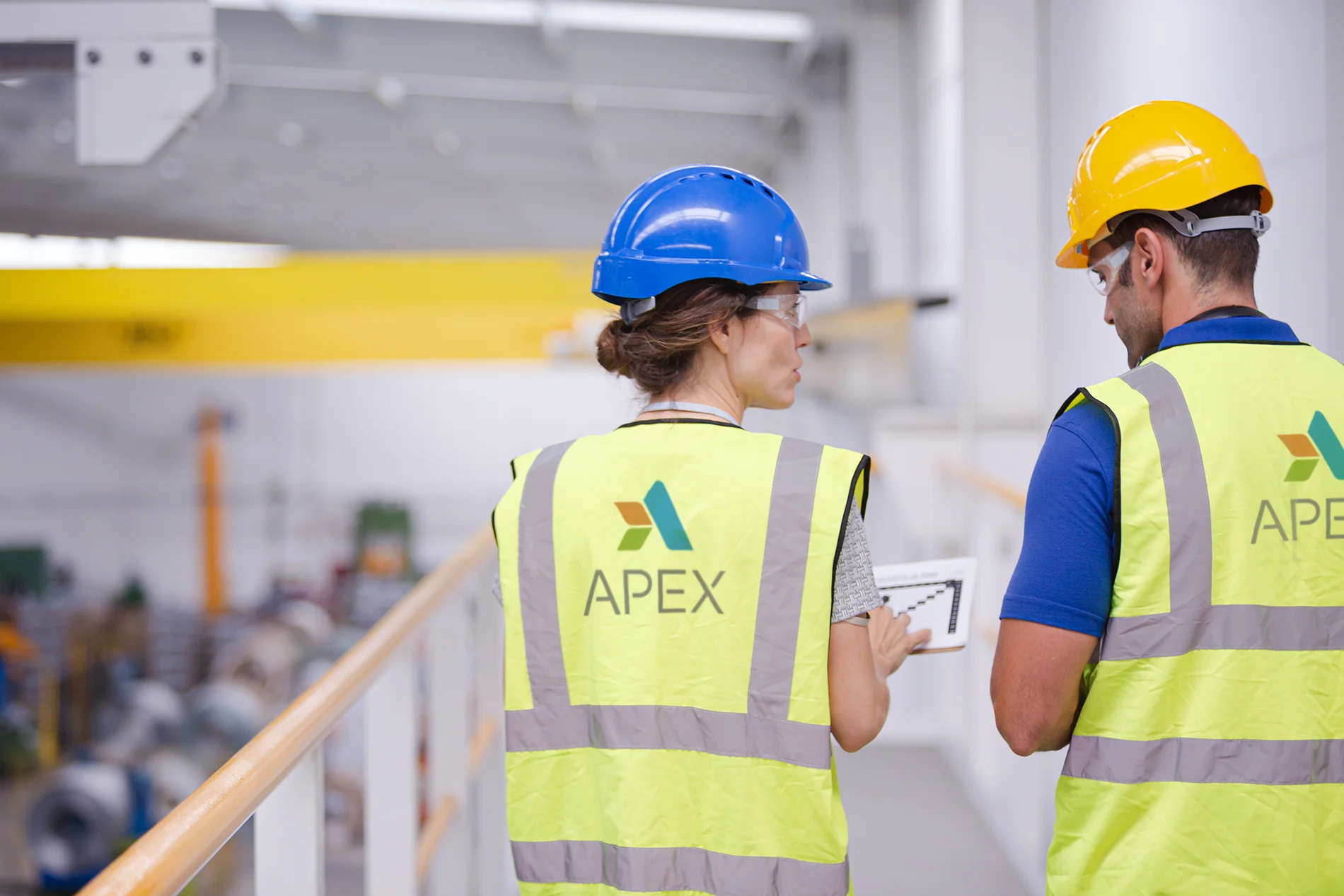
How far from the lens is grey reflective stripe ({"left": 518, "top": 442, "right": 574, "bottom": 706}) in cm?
129

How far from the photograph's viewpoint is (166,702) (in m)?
7.94

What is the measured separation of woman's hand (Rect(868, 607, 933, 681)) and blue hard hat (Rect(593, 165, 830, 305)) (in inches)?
17.4

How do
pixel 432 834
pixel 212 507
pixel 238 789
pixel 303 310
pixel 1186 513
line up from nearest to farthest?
1. pixel 238 789
2. pixel 1186 513
3. pixel 432 834
4. pixel 303 310
5. pixel 212 507

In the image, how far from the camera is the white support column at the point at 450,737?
7.74 feet

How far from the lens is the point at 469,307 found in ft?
24.9

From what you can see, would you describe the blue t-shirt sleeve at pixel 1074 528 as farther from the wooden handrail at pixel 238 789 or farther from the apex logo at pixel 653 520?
the wooden handrail at pixel 238 789

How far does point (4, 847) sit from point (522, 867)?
301 inches

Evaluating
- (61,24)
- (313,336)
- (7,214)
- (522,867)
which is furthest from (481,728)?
(313,336)

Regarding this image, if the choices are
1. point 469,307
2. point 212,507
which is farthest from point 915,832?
point 212,507

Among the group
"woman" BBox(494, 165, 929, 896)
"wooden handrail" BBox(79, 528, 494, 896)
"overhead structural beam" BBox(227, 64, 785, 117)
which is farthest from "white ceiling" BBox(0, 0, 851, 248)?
"woman" BBox(494, 165, 929, 896)

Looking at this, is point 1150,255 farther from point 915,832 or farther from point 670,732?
point 915,832

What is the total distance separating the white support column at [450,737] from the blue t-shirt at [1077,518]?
1.43m

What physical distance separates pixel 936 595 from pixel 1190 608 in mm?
358

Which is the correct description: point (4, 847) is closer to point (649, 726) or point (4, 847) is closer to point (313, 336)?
point (313, 336)
